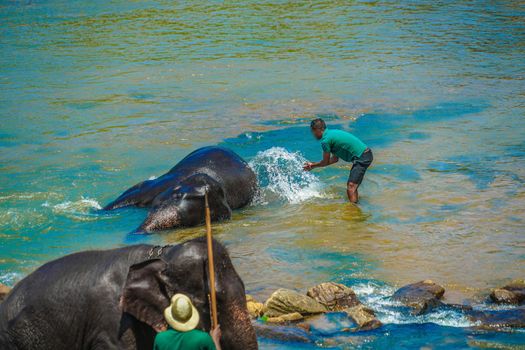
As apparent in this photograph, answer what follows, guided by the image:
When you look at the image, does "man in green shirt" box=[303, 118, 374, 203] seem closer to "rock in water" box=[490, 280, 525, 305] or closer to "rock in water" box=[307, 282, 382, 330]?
"rock in water" box=[307, 282, 382, 330]

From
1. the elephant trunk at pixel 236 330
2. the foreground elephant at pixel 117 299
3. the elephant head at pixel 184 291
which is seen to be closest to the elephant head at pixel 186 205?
the foreground elephant at pixel 117 299

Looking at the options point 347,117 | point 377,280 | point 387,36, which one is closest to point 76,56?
point 387,36

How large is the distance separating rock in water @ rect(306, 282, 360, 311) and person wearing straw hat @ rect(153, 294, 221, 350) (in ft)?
11.5

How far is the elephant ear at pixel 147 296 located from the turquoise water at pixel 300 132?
247cm

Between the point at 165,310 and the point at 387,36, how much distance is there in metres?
22.6

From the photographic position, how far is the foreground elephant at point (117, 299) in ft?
17.3

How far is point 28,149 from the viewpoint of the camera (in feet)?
52.6

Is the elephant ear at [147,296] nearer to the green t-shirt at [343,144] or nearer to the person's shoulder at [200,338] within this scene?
the person's shoulder at [200,338]

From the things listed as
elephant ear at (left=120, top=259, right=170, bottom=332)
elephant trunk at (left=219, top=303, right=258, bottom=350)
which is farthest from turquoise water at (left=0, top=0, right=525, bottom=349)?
elephant ear at (left=120, top=259, right=170, bottom=332)

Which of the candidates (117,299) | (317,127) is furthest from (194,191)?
(117,299)

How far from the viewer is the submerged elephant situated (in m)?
11.1

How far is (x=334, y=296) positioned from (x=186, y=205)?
330 cm

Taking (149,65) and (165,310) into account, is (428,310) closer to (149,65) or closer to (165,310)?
(165,310)

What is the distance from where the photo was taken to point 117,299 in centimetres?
552
